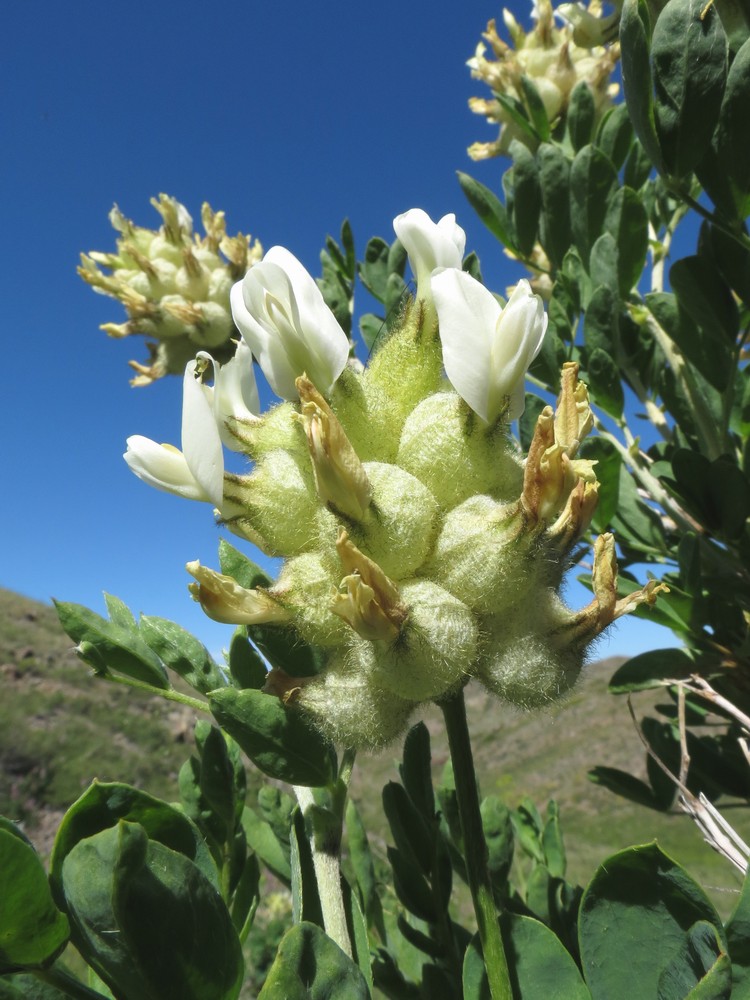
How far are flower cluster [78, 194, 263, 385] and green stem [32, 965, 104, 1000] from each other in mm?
2196

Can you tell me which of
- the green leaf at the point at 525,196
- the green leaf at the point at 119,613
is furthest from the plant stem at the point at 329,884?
the green leaf at the point at 525,196

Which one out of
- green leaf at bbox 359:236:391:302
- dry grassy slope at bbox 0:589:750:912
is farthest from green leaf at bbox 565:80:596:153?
dry grassy slope at bbox 0:589:750:912

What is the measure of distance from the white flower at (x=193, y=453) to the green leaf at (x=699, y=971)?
650 mm

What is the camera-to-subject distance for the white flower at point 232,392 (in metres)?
1.00

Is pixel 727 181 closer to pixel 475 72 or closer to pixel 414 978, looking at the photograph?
pixel 414 978

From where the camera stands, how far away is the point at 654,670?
1383 mm

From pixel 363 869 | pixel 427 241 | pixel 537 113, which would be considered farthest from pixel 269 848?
pixel 537 113

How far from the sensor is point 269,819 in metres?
1.44

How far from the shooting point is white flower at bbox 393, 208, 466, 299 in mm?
948

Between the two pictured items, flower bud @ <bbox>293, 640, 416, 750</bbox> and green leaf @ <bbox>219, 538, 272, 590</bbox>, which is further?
green leaf @ <bbox>219, 538, 272, 590</bbox>

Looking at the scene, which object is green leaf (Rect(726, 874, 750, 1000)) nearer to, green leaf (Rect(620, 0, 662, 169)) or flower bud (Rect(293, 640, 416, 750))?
flower bud (Rect(293, 640, 416, 750))

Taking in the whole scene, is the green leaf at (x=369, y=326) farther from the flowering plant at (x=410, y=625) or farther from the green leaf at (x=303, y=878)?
the green leaf at (x=303, y=878)

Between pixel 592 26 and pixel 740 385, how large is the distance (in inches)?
43.4

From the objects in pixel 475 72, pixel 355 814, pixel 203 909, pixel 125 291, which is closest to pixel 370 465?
pixel 203 909
